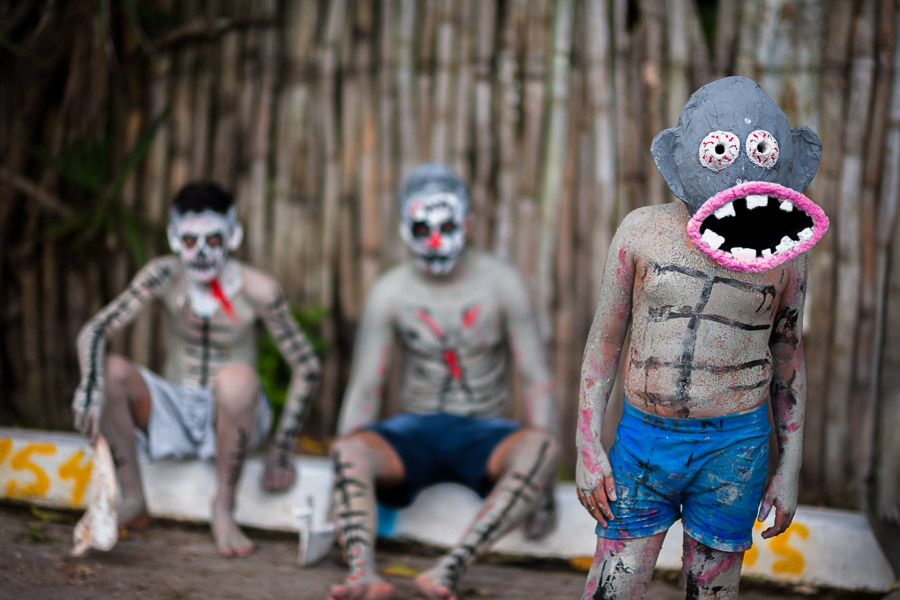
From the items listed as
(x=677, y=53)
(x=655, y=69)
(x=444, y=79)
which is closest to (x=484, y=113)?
(x=444, y=79)

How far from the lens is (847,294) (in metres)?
3.75

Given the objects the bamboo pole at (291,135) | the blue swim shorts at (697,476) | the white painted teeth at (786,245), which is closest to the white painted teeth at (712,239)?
the white painted teeth at (786,245)

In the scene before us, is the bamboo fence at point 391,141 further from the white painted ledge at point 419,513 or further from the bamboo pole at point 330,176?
the white painted ledge at point 419,513

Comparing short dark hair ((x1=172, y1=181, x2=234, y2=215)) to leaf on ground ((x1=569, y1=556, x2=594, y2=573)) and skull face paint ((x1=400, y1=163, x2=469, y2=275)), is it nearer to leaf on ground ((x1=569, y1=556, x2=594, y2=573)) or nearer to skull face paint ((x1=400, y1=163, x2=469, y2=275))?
skull face paint ((x1=400, y1=163, x2=469, y2=275))

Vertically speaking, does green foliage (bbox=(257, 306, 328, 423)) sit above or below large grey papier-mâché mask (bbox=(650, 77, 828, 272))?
below

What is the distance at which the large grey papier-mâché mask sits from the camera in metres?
1.92

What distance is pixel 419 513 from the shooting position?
337 cm

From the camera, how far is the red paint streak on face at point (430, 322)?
10.9 feet

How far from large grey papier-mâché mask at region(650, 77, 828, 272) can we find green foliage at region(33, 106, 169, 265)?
2.92 metres

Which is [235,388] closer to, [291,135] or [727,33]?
[291,135]

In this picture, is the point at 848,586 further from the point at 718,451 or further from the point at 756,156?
the point at 756,156

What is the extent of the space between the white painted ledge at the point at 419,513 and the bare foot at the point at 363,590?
616 mm

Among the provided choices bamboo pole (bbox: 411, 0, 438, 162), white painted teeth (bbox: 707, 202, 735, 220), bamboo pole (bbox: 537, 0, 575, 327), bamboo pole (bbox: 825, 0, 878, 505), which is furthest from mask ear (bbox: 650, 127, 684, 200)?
bamboo pole (bbox: 411, 0, 438, 162)

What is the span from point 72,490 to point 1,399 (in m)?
1.40
